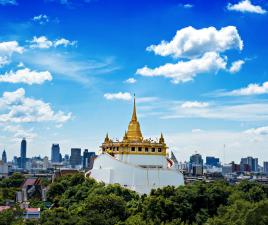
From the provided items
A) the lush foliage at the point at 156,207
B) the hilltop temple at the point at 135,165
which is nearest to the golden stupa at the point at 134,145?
the hilltop temple at the point at 135,165

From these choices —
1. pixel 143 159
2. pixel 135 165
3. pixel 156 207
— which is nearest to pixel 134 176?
pixel 135 165

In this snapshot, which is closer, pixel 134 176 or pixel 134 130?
pixel 134 176

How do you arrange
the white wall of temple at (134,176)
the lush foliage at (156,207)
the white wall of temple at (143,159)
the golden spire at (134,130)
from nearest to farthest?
1. the lush foliage at (156,207)
2. the white wall of temple at (134,176)
3. the white wall of temple at (143,159)
4. the golden spire at (134,130)

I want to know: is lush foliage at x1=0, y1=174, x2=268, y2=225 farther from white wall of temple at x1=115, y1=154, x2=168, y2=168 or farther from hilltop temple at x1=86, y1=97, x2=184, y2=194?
white wall of temple at x1=115, y1=154, x2=168, y2=168

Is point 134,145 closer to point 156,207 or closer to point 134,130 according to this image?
point 134,130

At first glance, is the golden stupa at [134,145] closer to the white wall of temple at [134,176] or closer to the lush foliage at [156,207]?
the white wall of temple at [134,176]

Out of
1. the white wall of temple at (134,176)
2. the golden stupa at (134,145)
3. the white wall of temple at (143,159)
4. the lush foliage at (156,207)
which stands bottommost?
the lush foliage at (156,207)

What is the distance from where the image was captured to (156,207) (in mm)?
50094

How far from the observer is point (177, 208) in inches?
2052

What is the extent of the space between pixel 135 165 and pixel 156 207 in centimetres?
1628

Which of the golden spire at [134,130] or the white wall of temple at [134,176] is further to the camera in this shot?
the golden spire at [134,130]

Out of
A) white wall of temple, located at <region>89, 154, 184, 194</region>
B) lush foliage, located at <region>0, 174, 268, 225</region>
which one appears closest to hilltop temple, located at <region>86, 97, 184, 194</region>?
white wall of temple, located at <region>89, 154, 184, 194</region>

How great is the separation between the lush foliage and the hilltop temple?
284cm

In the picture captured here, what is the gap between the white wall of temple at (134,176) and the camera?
65.5 m
